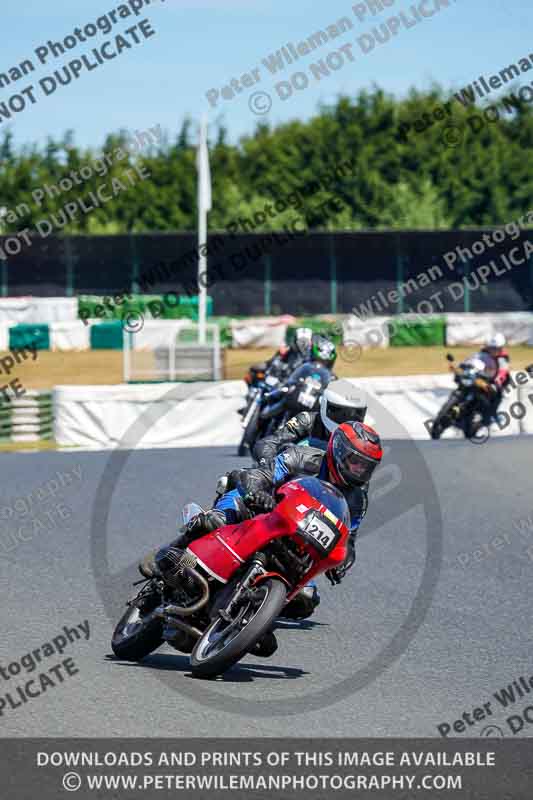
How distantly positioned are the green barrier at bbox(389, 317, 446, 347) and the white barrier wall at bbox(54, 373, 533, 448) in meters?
17.0

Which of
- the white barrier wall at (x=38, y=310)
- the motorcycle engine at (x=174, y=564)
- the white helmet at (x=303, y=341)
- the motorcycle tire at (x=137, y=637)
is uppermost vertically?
the white barrier wall at (x=38, y=310)

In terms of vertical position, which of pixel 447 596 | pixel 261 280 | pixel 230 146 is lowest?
pixel 447 596

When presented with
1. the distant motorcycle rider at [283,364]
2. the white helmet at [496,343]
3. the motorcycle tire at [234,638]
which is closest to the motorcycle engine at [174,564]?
the motorcycle tire at [234,638]

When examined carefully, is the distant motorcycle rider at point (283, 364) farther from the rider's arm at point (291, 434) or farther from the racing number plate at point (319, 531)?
the racing number plate at point (319, 531)

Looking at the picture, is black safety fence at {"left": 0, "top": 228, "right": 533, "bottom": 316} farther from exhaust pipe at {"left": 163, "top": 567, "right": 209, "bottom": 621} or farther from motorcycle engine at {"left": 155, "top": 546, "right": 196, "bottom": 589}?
exhaust pipe at {"left": 163, "top": 567, "right": 209, "bottom": 621}

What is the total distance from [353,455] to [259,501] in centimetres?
54

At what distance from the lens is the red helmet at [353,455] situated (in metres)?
7.02

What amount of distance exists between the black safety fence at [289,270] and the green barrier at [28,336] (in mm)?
5759

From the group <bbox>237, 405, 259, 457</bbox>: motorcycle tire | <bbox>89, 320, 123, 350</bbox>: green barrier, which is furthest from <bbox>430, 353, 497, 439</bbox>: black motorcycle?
<bbox>89, 320, 123, 350</bbox>: green barrier
